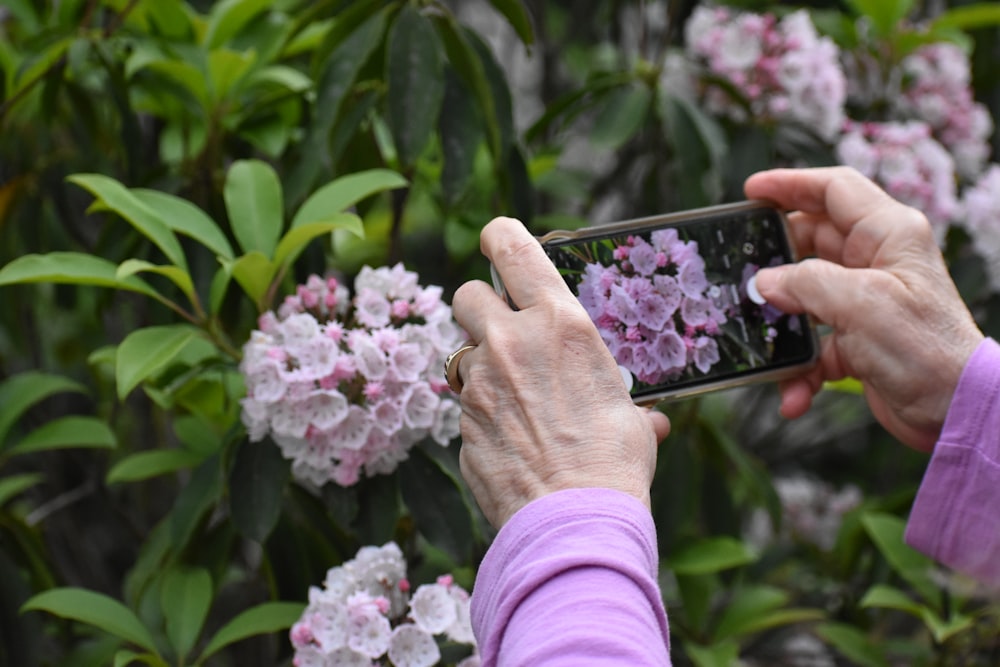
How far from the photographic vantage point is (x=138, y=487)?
6.66ft

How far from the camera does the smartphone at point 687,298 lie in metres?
0.97

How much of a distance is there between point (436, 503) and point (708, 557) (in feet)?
1.82

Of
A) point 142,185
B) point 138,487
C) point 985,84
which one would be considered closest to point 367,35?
point 142,185

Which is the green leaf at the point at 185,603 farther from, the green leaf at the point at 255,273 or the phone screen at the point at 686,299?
the phone screen at the point at 686,299

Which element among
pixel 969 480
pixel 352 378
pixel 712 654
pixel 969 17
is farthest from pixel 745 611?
pixel 969 17

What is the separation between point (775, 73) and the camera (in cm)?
159

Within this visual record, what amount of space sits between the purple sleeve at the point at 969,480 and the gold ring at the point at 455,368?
1.66ft

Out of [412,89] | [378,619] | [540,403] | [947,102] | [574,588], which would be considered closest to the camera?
[574,588]

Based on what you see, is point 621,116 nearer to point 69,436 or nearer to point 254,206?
point 254,206

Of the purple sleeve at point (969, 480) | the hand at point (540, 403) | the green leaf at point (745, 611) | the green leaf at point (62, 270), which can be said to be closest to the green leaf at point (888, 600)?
the green leaf at point (745, 611)

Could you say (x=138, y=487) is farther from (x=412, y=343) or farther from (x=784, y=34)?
(x=784, y=34)

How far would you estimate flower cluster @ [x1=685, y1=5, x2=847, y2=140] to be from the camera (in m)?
1.58

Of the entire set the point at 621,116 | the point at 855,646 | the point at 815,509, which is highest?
the point at 621,116

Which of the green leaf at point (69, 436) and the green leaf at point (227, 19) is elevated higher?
the green leaf at point (227, 19)
